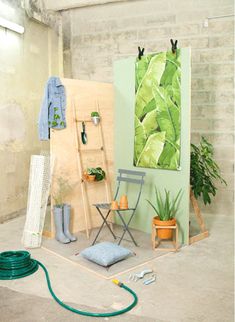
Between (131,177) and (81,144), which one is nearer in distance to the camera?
(81,144)

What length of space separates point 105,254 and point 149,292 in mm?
609

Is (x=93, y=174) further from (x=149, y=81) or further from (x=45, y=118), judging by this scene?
(x=149, y=81)

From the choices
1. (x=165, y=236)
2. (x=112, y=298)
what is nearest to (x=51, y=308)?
(x=112, y=298)

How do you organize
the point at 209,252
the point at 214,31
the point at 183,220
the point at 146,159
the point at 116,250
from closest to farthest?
the point at 116,250, the point at 209,252, the point at 183,220, the point at 146,159, the point at 214,31

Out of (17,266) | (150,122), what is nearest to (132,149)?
(150,122)

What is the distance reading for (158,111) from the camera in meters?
4.16

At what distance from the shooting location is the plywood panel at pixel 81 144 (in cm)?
421

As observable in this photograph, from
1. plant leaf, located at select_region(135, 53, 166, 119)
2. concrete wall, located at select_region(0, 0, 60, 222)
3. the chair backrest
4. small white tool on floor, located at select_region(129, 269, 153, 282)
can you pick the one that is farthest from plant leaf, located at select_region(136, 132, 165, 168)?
concrete wall, located at select_region(0, 0, 60, 222)

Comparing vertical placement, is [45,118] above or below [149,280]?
above

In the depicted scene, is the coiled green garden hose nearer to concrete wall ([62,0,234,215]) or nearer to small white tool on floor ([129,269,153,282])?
small white tool on floor ([129,269,153,282])

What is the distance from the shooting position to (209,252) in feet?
12.3

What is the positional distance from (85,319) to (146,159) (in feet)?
7.28

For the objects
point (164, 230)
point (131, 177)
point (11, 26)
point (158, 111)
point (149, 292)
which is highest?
point (11, 26)

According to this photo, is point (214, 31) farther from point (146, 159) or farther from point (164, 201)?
point (164, 201)
